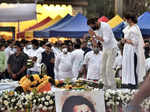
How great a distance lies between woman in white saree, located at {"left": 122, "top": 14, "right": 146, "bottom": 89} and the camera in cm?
995

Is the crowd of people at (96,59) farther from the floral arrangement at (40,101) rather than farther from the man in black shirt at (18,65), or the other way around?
the floral arrangement at (40,101)

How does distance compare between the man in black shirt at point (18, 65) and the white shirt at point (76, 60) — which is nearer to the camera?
the man in black shirt at point (18, 65)

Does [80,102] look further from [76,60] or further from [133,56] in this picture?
[76,60]

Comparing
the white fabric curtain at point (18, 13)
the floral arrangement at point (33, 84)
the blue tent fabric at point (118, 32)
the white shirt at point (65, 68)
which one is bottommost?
the floral arrangement at point (33, 84)

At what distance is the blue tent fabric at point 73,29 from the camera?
19.1 m

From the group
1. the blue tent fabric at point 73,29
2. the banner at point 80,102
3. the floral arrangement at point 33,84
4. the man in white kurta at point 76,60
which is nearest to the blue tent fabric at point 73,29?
the blue tent fabric at point 73,29

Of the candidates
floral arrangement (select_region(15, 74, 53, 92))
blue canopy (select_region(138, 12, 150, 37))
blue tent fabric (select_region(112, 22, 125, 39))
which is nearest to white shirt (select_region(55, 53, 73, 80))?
blue canopy (select_region(138, 12, 150, 37))

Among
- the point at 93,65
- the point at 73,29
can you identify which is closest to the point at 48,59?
the point at 93,65

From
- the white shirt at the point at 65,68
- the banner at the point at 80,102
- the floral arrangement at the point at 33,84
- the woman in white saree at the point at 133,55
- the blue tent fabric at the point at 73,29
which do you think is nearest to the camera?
the banner at the point at 80,102

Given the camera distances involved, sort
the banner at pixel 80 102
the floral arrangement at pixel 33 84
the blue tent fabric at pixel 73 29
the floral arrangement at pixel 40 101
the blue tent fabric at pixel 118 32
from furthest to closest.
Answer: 1. the blue tent fabric at pixel 73 29
2. the blue tent fabric at pixel 118 32
3. the floral arrangement at pixel 33 84
4. the floral arrangement at pixel 40 101
5. the banner at pixel 80 102

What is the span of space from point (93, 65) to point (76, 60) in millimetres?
1351

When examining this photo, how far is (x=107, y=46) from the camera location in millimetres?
9656

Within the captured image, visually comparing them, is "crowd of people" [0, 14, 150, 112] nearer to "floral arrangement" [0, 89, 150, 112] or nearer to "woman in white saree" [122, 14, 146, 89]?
"woman in white saree" [122, 14, 146, 89]

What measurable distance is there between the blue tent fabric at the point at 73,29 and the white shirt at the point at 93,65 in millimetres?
6211
